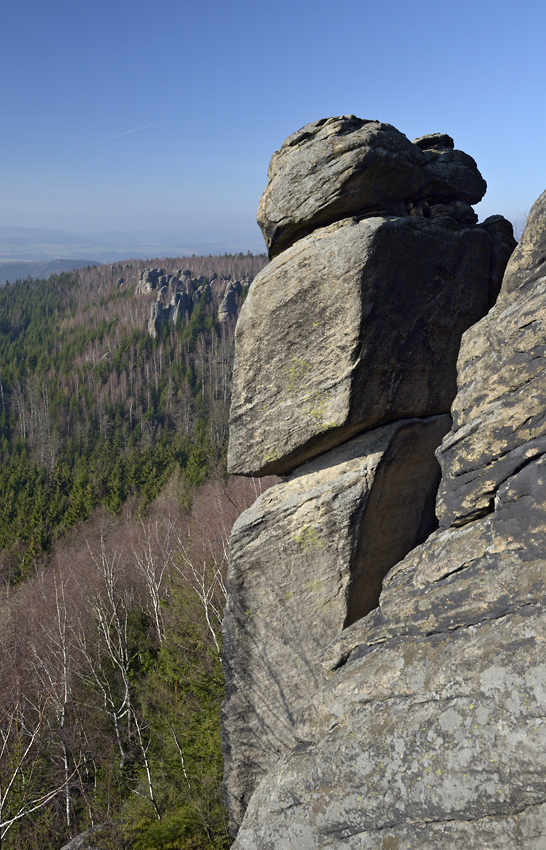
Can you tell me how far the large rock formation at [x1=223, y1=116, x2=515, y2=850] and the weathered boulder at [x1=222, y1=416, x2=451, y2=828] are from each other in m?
0.02

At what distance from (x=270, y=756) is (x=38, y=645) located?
24.0 meters

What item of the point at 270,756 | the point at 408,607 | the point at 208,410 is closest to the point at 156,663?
the point at 270,756

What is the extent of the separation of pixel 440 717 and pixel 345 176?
677 centimetres

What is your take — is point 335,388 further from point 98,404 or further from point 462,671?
point 98,404

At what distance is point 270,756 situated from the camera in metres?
8.91

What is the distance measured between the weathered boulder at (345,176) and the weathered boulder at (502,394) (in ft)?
8.60

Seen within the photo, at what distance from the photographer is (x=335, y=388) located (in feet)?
26.1

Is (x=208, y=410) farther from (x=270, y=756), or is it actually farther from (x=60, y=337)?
(x=270, y=756)

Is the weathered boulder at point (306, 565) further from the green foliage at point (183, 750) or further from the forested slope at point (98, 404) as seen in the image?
the forested slope at point (98, 404)

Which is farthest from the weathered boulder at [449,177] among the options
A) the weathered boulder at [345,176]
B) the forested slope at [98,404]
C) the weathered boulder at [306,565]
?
the forested slope at [98,404]

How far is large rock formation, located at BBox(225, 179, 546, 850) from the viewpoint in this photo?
4.64 m

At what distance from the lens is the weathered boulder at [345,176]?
7918 millimetres

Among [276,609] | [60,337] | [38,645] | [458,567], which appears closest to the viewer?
[458,567]

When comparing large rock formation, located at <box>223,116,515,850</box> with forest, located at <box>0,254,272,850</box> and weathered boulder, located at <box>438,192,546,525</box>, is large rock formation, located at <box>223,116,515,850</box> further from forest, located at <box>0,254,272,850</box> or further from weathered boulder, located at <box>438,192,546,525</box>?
forest, located at <box>0,254,272,850</box>
